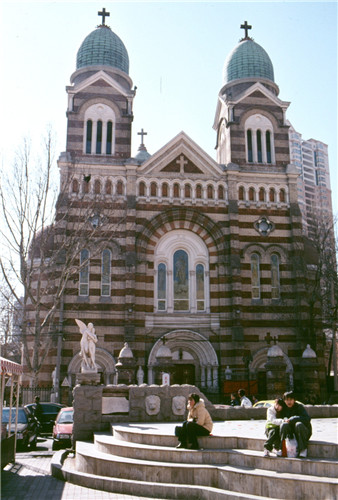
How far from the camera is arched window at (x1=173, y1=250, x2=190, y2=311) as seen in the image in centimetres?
3084

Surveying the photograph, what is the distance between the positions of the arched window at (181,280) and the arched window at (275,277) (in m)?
5.40

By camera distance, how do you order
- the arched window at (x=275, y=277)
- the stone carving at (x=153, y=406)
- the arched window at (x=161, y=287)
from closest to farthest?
1. the stone carving at (x=153, y=406)
2. the arched window at (x=161, y=287)
3. the arched window at (x=275, y=277)

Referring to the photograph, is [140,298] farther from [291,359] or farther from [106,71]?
[106,71]

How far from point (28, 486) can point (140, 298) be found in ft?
61.1


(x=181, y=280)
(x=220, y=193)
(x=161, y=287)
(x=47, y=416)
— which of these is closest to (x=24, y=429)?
(x=47, y=416)

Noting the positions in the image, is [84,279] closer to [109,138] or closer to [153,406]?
[109,138]

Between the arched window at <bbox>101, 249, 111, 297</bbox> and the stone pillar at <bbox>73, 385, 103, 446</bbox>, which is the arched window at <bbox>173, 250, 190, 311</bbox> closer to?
the arched window at <bbox>101, 249, 111, 297</bbox>

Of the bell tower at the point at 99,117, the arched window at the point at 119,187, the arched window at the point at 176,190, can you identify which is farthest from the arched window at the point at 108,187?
the arched window at the point at 176,190

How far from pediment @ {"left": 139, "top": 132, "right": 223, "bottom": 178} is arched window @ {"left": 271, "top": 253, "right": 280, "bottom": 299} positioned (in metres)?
6.62

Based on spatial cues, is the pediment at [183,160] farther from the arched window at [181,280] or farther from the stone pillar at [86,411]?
the stone pillar at [86,411]

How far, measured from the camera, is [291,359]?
30.0 meters

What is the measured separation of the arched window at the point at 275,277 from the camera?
102 ft

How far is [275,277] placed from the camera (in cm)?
3150

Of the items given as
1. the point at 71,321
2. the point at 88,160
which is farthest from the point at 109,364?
the point at 88,160
